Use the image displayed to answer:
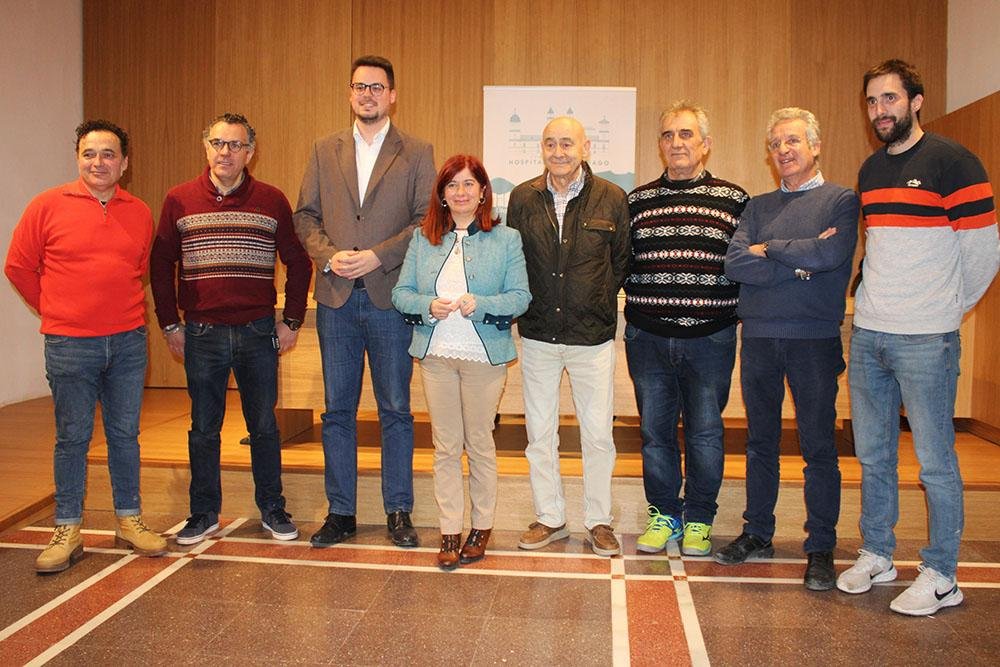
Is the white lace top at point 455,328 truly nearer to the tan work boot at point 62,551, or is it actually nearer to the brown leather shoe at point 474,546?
the brown leather shoe at point 474,546

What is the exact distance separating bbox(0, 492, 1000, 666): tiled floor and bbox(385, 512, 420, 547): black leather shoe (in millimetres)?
51

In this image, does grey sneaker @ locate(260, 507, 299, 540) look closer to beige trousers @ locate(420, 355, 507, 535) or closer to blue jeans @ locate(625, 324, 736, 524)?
beige trousers @ locate(420, 355, 507, 535)

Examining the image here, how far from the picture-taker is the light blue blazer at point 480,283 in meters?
3.12

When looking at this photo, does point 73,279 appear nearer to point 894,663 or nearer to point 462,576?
point 462,576

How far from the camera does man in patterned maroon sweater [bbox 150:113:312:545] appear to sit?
339cm

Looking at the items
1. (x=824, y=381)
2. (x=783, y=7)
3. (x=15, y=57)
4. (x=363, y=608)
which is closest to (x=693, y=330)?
(x=824, y=381)

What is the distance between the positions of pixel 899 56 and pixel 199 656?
5.54m

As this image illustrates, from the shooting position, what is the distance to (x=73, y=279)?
3217 mm

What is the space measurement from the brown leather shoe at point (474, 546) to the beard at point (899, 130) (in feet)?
6.57

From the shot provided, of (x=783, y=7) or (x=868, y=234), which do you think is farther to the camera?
(x=783, y=7)

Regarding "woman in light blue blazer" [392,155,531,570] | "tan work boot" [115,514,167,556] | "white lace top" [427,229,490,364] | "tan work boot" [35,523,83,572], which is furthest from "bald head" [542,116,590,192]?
"tan work boot" [35,523,83,572]

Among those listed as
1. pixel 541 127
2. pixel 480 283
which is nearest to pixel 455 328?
pixel 480 283

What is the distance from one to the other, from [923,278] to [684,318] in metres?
0.82

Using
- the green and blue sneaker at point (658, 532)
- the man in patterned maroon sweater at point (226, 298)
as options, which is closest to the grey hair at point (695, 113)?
the green and blue sneaker at point (658, 532)
